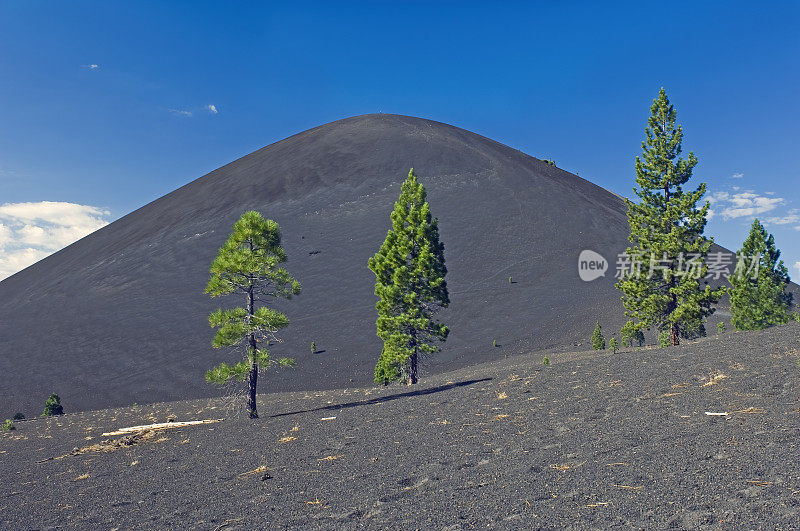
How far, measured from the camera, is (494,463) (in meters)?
8.58

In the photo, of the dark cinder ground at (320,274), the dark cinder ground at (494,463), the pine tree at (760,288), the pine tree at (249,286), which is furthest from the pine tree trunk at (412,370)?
the pine tree at (760,288)

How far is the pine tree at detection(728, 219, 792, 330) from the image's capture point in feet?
121

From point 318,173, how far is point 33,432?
96.9m

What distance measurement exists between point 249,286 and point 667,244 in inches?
821

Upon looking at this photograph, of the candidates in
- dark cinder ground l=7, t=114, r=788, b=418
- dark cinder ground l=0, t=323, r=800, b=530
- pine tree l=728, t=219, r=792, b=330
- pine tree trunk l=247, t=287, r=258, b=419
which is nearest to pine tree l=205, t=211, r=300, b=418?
pine tree trunk l=247, t=287, r=258, b=419

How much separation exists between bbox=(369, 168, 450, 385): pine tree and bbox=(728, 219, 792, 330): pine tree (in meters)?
24.1

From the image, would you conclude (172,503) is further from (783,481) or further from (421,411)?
(783,481)

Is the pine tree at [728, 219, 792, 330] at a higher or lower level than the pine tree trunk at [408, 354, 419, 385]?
higher

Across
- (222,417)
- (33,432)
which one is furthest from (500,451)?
(33,432)

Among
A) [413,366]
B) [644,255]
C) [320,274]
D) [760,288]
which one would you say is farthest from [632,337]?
[320,274]

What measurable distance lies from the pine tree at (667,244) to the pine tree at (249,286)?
61.9 ft

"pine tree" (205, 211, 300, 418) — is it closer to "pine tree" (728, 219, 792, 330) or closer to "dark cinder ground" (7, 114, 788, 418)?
"dark cinder ground" (7, 114, 788, 418)

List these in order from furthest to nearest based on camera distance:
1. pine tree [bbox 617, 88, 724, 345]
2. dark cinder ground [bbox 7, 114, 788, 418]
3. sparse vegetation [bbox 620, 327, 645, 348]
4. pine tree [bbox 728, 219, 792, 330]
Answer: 1. dark cinder ground [bbox 7, 114, 788, 418]
2. pine tree [bbox 728, 219, 792, 330]
3. sparse vegetation [bbox 620, 327, 645, 348]
4. pine tree [bbox 617, 88, 724, 345]

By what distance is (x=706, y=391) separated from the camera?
11.5m
